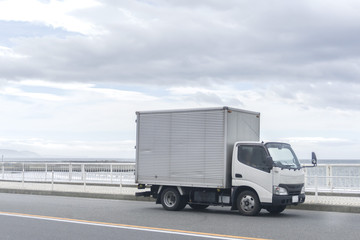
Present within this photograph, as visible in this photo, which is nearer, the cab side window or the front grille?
the front grille

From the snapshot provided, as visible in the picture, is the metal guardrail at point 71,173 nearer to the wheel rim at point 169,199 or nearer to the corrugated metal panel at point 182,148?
the corrugated metal panel at point 182,148

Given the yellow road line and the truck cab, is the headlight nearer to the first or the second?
the truck cab

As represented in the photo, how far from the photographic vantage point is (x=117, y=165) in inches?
987

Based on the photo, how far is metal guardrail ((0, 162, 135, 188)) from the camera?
2447 centimetres

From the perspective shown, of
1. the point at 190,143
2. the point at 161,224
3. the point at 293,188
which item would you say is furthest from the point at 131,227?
the point at 293,188

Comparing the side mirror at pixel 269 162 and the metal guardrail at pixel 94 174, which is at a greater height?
the side mirror at pixel 269 162

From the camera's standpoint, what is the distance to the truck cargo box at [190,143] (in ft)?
49.8

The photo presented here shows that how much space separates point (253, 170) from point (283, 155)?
103 cm

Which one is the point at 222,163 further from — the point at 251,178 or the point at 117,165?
the point at 117,165

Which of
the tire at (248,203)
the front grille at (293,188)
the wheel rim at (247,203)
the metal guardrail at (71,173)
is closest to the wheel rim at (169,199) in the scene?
the tire at (248,203)

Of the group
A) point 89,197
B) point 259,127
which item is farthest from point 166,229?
point 89,197

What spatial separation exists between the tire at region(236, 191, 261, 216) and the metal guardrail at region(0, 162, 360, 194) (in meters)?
5.84

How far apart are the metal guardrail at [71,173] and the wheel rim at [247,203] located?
9.34 metres

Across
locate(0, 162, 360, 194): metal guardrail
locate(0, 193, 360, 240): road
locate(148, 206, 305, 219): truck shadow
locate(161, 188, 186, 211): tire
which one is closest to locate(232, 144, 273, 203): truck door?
locate(148, 206, 305, 219): truck shadow
